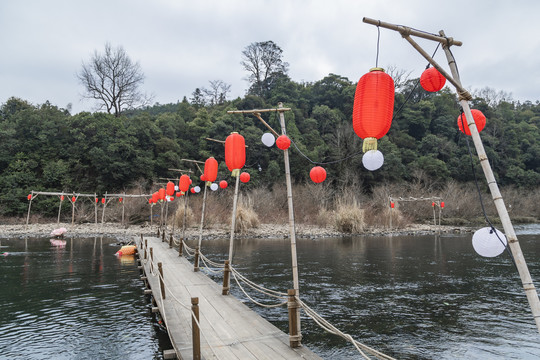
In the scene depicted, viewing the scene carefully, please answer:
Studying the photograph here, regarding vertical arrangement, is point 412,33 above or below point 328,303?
above

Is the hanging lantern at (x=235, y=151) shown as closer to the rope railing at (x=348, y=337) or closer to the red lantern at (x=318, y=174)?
the red lantern at (x=318, y=174)

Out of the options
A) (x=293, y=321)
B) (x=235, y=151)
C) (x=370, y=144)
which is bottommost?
(x=293, y=321)

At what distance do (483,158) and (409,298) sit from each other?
26.6 feet

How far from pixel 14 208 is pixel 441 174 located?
39.6m

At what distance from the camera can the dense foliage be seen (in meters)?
31.7

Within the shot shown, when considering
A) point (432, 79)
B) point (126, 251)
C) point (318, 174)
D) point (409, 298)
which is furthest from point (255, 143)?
point (432, 79)

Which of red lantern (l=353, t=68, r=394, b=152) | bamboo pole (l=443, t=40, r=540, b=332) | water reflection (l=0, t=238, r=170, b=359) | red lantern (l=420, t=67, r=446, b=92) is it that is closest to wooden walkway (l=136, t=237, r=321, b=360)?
water reflection (l=0, t=238, r=170, b=359)

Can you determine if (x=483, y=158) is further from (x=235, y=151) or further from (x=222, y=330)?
(x=235, y=151)

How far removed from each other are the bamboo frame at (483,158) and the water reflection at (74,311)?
5.79 metres

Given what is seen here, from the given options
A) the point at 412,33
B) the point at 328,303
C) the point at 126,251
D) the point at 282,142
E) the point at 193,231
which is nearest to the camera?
the point at 412,33

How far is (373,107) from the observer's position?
13.7 feet

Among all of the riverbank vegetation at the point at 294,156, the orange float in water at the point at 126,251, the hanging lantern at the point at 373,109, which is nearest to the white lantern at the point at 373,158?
the hanging lantern at the point at 373,109

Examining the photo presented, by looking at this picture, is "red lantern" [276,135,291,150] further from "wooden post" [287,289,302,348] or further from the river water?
the river water

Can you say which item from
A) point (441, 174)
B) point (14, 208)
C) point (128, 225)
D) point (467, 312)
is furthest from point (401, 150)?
point (14, 208)
